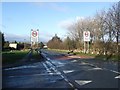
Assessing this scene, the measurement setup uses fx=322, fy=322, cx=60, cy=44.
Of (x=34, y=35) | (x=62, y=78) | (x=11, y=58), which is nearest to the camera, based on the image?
(x=62, y=78)

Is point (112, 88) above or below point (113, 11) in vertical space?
below

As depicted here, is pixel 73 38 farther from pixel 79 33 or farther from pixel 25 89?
pixel 25 89

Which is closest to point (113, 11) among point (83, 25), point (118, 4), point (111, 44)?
point (118, 4)

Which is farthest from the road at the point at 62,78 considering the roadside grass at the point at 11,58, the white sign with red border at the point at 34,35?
the white sign with red border at the point at 34,35

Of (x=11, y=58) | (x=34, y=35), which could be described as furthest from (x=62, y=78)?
(x=34, y=35)

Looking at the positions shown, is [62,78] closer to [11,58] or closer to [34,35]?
[11,58]

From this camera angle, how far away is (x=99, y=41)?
6153 cm

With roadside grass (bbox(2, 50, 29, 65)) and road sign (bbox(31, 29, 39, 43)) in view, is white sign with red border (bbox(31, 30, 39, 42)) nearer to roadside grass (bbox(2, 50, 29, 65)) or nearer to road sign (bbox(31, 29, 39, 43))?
road sign (bbox(31, 29, 39, 43))

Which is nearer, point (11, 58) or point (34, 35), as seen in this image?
point (11, 58)

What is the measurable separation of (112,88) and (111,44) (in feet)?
139

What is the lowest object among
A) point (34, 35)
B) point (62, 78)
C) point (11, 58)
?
point (62, 78)


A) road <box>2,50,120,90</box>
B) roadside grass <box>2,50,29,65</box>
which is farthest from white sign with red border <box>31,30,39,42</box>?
road <box>2,50,120,90</box>

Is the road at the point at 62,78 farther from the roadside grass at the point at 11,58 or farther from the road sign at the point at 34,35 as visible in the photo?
the road sign at the point at 34,35

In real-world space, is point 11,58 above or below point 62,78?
above
